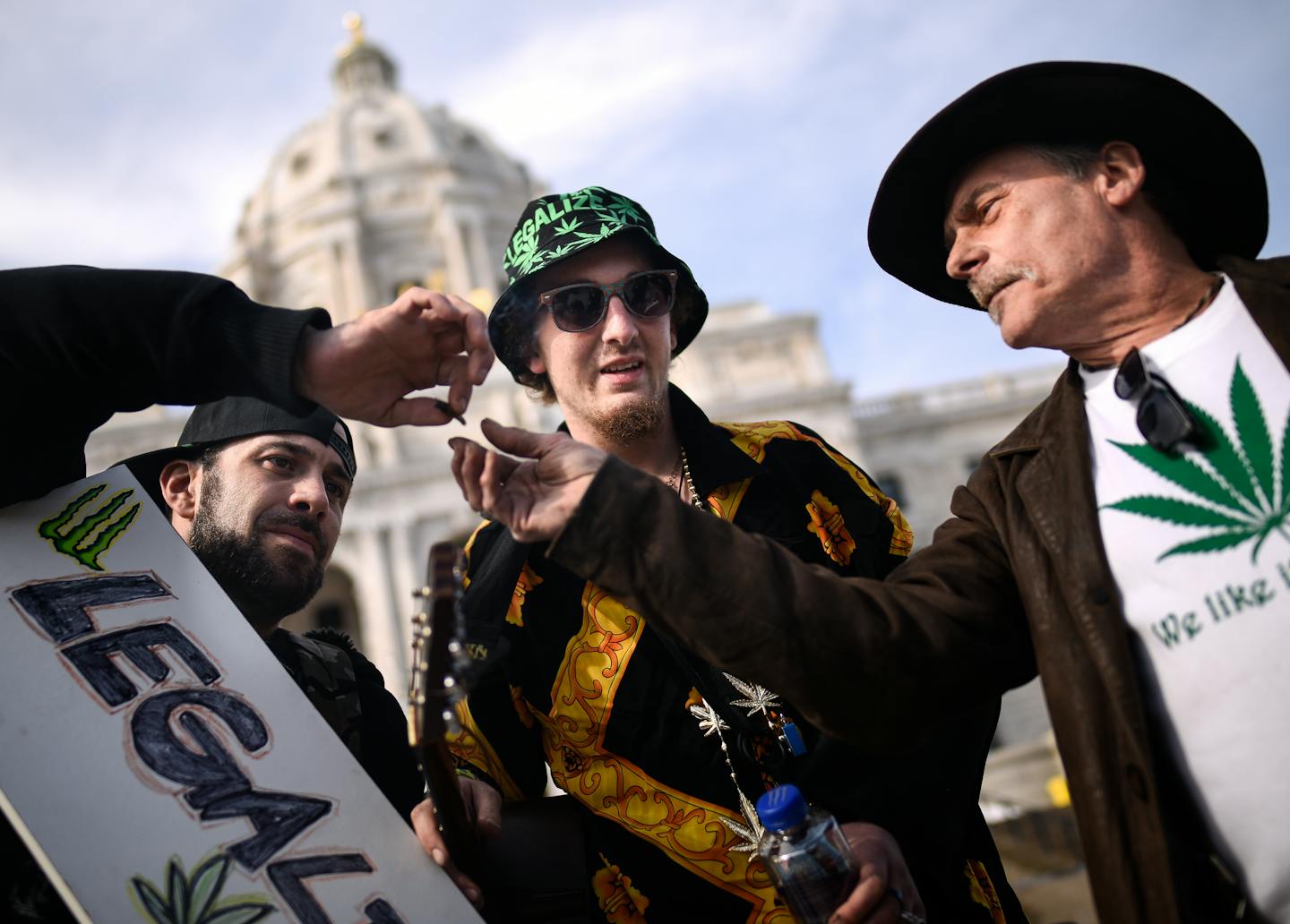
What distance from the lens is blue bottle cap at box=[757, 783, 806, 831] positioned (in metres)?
Answer: 1.81

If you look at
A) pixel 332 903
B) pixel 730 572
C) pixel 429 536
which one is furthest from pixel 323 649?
pixel 429 536

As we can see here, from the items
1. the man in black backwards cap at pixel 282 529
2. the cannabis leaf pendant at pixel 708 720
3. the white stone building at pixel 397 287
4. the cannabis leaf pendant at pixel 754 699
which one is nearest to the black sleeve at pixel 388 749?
the man in black backwards cap at pixel 282 529

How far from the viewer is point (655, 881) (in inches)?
95.9

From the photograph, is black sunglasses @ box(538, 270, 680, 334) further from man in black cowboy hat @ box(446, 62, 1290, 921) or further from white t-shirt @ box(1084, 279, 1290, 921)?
white t-shirt @ box(1084, 279, 1290, 921)

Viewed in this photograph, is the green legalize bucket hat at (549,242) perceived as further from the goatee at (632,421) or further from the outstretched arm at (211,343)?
the outstretched arm at (211,343)

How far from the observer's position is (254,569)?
9.10 ft

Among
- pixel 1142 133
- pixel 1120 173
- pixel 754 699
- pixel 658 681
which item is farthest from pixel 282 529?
pixel 1142 133

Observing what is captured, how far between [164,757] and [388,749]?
2.79ft

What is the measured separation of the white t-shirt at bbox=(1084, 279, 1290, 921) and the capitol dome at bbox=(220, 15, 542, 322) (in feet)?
110

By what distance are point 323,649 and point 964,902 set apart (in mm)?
1950

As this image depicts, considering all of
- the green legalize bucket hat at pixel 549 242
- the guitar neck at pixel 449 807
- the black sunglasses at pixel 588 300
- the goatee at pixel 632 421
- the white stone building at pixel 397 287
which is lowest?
the guitar neck at pixel 449 807

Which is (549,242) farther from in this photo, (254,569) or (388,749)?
(388,749)

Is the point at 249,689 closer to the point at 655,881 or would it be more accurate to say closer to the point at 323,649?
the point at 323,649

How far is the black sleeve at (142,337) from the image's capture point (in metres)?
1.84
